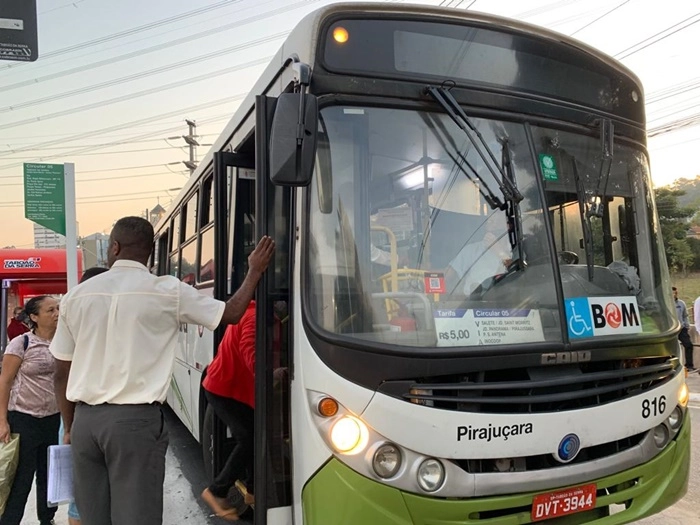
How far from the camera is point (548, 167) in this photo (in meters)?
2.96

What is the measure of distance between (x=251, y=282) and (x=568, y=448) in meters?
1.71

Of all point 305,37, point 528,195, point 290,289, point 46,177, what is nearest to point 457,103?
point 528,195

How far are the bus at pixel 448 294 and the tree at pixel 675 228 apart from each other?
23.2 meters

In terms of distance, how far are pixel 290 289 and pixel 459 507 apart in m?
1.25

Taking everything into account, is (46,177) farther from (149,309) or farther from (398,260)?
(398,260)

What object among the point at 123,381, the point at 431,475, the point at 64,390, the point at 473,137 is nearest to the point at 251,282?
the point at 123,381

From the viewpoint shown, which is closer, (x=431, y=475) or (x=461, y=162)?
(x=431, y=475)

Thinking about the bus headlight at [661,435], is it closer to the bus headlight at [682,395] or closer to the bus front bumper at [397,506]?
the bus headlight at [682,395]

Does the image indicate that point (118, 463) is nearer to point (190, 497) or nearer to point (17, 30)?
point (190, 497)

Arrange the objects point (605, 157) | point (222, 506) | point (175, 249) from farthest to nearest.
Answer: point (175, 249) < point (222, 506) < point (605, 157)

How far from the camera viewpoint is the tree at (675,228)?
24.6m

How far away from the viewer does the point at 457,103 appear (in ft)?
9.26

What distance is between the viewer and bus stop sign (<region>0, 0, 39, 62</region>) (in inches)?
185

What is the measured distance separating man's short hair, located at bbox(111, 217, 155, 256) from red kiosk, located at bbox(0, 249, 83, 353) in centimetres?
1025
